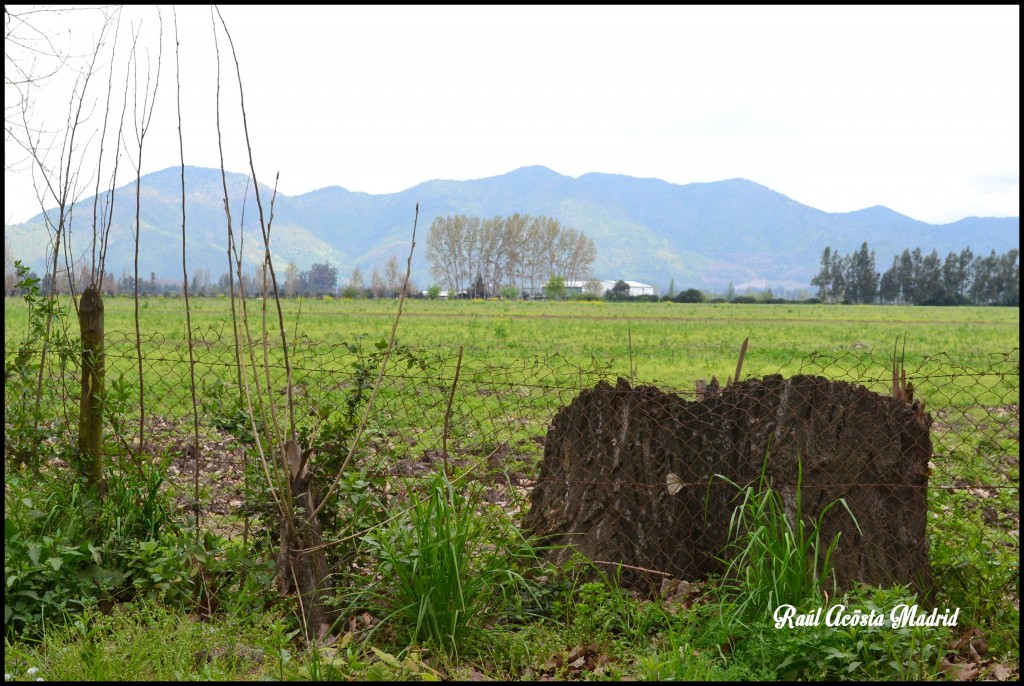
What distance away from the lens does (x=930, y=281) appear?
12406 centimetres

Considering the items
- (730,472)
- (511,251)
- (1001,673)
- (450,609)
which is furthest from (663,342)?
(511,251)

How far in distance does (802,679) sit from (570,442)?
65.4 inches

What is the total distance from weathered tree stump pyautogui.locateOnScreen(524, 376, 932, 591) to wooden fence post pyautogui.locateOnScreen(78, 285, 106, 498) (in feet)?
8.77

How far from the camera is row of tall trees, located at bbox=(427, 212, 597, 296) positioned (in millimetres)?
166988

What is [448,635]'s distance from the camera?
3.41 meters

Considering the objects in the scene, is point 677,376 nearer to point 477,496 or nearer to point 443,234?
point 477,496

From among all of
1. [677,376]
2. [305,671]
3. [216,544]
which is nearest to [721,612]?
[305,671]

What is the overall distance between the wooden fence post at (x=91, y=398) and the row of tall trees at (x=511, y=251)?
160 meters

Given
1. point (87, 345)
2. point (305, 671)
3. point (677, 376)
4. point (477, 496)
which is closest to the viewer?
point (305, 671)

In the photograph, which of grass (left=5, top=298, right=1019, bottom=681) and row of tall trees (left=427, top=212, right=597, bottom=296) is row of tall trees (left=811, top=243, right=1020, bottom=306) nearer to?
row of tall trees (left=427, top=212, right=597, bottom=296)

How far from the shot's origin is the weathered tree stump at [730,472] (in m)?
3.87

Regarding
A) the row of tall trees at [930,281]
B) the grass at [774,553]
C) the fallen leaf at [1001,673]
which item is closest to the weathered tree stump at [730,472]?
the grass at [774,553]

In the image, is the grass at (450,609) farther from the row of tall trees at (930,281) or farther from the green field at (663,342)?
the row of tall trees at (930,281)

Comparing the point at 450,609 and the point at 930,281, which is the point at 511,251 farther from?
the point at 450,609
